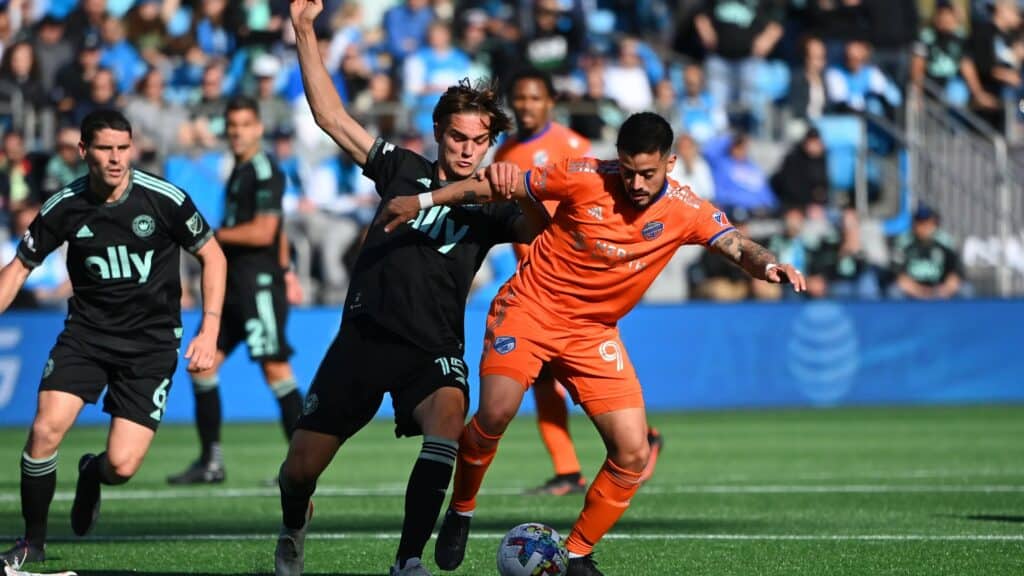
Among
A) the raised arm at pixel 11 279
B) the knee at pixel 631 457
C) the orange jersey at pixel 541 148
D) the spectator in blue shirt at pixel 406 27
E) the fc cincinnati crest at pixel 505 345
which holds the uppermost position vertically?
the spectator in blue shirt at pixel 406 27

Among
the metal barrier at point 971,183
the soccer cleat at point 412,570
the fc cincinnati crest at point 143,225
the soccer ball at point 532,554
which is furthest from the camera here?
the metal barrier at point 971,183

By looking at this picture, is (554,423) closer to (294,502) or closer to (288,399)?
(288,399)

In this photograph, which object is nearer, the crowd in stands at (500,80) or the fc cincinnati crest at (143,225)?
the fc cincinnati crest at (143,225)

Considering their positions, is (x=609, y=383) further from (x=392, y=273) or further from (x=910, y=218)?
(x=910, y=218)

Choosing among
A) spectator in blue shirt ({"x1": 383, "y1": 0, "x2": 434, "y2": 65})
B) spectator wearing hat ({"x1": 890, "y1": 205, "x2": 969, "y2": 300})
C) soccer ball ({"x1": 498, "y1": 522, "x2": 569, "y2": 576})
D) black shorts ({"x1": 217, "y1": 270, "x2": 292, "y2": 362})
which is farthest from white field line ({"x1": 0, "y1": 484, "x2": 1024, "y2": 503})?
spectator in blue shirt ({"x1": 383, "y1": 0, "x2": 434, "y2": 65})

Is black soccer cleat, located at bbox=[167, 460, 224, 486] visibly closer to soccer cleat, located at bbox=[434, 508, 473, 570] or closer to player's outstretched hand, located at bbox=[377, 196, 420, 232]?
soccer cleat, located at bbox=[434, 508, 473, 570]

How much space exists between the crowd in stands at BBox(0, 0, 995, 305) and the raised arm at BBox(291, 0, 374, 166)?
11.1 metres

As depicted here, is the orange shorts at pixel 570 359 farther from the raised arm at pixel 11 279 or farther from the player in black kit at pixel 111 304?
the raised arm at pixel 11 279

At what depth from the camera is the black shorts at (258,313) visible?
12164mm

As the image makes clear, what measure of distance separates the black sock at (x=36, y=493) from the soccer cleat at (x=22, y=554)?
3 centimetres

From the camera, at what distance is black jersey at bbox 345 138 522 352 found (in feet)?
23.9

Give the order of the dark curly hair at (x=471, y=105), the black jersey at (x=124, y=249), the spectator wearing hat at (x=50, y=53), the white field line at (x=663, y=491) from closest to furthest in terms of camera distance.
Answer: the dark curly hair at (x=471, y=105) < the black jersey at (x=124, y=249) < the white field line at (x=663, y=491) < the spectator wearing hat at (x=50, y=53)

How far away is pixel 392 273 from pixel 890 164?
17898 mm

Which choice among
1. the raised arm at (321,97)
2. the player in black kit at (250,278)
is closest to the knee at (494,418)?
the raised arm at (321,97)
